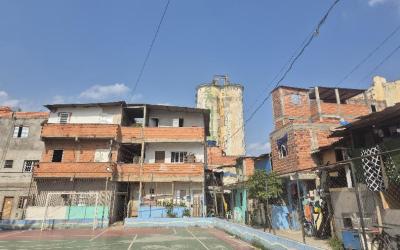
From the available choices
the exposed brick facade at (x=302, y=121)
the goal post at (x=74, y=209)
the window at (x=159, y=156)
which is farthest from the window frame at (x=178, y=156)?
the exposed brick facade at (x=302, y=121)

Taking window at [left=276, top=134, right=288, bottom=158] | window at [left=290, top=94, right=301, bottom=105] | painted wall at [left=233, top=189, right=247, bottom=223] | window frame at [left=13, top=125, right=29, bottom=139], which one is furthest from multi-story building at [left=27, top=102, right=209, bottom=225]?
window at [left=290, top=94, right=301, bottom=105]

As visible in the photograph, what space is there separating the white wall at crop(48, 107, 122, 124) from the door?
891cm

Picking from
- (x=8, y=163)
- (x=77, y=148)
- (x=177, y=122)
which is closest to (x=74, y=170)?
(x=77, y=148)

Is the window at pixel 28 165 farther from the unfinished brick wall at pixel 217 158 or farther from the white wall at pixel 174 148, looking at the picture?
Result: the unfinished brick wall at pixel 217 158

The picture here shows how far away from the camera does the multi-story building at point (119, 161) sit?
90.4 ft

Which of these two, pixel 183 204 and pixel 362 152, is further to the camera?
pixel 183 204

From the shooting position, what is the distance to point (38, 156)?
32.6 metres

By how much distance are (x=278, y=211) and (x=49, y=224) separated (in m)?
18.5

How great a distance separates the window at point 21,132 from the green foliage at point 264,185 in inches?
1024

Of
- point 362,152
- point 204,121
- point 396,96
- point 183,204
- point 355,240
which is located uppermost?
point 396,96

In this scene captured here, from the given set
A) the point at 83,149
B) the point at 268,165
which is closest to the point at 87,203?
the point at 83,149

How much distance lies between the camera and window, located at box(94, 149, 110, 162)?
29391 millimetres

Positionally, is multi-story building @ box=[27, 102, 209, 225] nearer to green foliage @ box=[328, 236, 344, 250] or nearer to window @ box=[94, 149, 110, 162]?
window @ box=[94, 149, 110, 162]

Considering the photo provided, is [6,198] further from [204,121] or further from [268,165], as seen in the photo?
[268,165]
